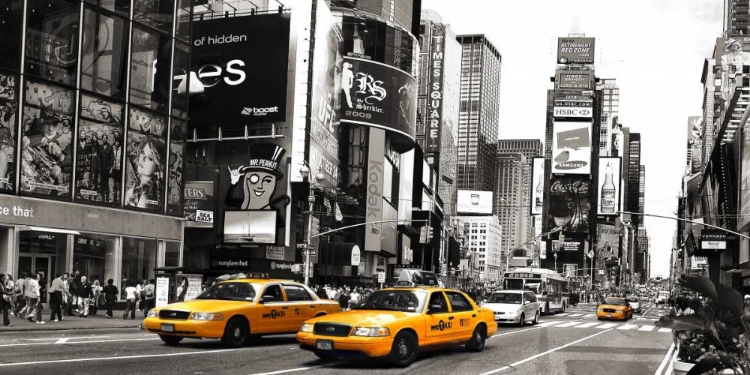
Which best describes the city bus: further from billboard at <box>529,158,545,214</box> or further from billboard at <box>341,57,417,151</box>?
billboard at <box>529,158,545,214</box>

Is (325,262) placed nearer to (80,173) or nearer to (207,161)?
(207,161)

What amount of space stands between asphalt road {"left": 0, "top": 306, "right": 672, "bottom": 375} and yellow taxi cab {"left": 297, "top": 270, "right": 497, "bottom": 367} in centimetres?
33

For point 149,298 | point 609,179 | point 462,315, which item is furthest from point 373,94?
point 609,179

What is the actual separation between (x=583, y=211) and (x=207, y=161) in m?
125

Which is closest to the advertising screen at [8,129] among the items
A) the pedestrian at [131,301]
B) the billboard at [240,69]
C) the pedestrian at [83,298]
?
the pedestrian at [83,298]

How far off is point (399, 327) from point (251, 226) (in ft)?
144

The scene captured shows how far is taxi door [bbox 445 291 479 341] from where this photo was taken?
18078 mm

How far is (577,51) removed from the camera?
7844 inches

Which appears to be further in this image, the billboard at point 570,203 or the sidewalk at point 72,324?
the billboard at point 570,203

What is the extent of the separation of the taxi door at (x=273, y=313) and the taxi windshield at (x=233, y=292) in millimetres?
262

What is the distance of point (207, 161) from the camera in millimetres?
62875

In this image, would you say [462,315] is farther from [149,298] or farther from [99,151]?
[99,151]

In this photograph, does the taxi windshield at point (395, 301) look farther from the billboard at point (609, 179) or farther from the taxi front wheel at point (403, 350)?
the billboard at point (609, 179)

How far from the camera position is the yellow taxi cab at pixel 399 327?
15023 mm
